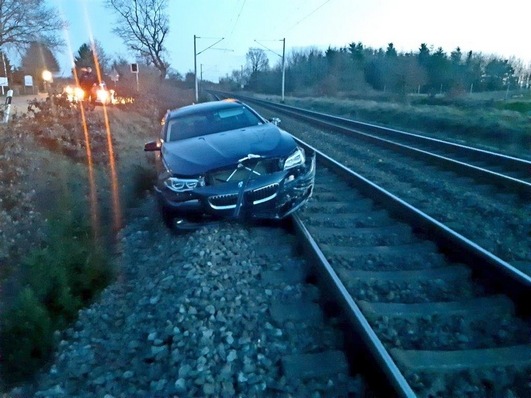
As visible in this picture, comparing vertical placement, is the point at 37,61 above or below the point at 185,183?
above

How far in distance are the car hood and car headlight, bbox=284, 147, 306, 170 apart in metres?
0.07

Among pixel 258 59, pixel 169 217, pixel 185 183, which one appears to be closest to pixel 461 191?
pixel 185 183

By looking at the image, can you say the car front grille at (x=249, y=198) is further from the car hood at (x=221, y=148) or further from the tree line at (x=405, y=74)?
the tree line at (x=405, y=74)

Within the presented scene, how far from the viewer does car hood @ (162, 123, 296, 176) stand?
20.5 ft

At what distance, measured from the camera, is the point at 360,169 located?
1072cm

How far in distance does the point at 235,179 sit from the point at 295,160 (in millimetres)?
884

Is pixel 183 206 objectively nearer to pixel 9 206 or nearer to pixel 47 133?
pixel 9 206

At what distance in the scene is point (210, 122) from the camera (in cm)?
805

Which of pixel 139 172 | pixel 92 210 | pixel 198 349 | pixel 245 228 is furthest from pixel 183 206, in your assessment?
pixel 139 172

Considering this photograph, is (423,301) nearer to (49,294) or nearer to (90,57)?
(49,294)

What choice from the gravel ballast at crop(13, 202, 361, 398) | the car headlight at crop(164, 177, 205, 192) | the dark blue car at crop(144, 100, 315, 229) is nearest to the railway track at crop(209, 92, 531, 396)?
the gravel ballast at crop(13, 202, 361, 398)

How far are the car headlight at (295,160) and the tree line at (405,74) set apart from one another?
55853 millimetres

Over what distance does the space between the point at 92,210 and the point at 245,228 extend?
→ 11.8 ft

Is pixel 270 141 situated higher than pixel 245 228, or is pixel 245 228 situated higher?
pixel 270 141
